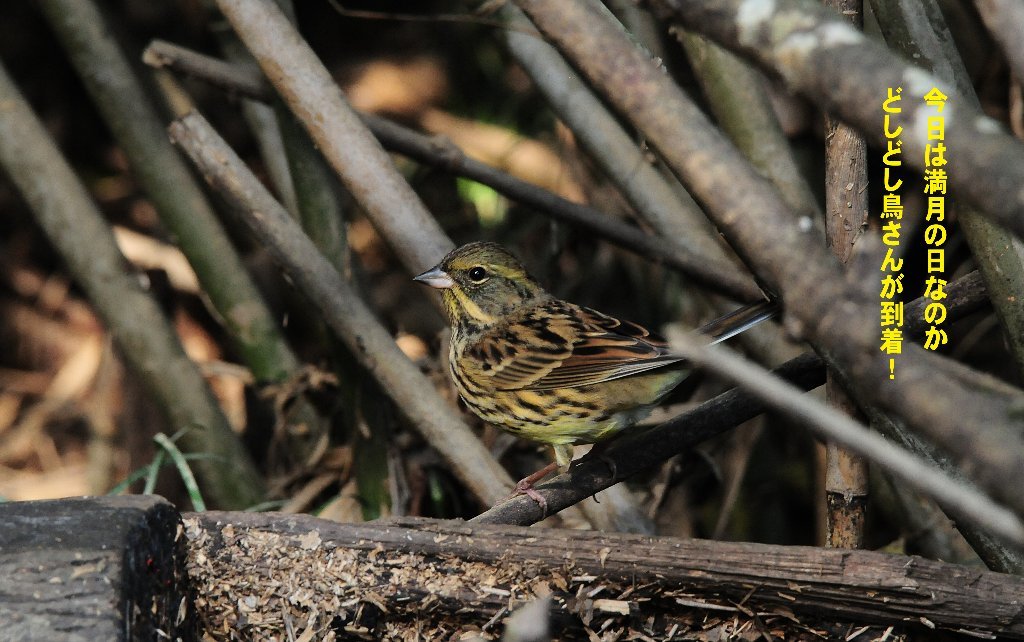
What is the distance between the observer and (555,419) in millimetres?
3264

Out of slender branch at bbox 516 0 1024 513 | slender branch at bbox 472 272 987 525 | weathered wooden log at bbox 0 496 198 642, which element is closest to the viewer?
slender branch at bbox 516 0 1024 513

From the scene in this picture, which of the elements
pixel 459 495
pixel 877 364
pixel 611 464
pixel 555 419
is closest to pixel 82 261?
pixel 459 495

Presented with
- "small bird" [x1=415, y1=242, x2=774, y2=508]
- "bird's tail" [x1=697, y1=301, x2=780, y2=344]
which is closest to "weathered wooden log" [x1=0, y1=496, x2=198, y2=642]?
"small bird" [x1=415, y1=242, x2=774, y2=508]

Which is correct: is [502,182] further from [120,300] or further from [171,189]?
[120,300]

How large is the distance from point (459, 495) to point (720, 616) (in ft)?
5.55

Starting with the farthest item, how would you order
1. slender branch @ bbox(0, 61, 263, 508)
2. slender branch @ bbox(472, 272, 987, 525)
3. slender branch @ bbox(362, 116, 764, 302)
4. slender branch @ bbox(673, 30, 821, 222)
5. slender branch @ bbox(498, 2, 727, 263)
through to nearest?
slender branch @ bbox(0, 61, 263, 508), slender branch @ bbox(498, 2, 727, 263), slender branch @ bbox(362, 116, 764, 302), slender branch @ bbox(673, 30, 821, 222), slender branch @ bbox(472, 272, 987, 525)

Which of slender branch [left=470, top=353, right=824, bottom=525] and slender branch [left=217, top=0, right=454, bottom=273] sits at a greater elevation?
slender branch [left=217, top=0, right=454, bottom=273]

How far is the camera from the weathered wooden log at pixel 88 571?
2.01 m

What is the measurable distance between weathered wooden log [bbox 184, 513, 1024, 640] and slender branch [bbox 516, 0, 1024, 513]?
3.15 ft

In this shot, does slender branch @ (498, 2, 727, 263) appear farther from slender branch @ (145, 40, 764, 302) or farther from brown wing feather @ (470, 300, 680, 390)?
brown wing feather @ (470, 300, 680, 390)

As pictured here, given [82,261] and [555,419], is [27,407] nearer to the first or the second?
[82,261]

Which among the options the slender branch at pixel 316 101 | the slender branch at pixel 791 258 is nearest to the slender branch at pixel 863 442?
the slender branch at pixel 791 258

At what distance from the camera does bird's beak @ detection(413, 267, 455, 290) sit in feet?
10.8

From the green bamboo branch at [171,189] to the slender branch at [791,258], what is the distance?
2.55 metres
